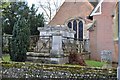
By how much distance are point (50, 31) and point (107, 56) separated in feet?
15.6

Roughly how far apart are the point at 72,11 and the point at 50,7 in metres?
2.98

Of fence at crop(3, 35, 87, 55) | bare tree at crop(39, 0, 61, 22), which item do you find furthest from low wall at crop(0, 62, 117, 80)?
bare tree at crop(39, 0, 61, 22)

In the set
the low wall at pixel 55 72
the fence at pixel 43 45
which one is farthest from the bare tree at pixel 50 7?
the low wall at pixel 55 72

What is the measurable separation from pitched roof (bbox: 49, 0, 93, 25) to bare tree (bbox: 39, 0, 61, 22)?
40.1 inches

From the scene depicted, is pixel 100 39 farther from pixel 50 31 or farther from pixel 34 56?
pixel 34 56

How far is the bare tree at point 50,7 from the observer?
24291 millimetres

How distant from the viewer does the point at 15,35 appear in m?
12.2

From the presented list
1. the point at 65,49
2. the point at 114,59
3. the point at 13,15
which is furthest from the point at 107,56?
the point at 13,15

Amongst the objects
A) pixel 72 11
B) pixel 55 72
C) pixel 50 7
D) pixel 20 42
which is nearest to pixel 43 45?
pixel 20 42

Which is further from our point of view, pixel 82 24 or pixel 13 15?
pixel 82 24

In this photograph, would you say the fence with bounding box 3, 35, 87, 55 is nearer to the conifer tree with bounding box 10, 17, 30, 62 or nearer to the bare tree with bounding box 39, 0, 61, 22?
the conifer tree with bounding box 10, 17, 30, 62

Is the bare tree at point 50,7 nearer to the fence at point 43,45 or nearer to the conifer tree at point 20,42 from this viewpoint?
the fence at point 43,45

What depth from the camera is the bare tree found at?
2429 centimetres

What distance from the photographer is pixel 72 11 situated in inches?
937
